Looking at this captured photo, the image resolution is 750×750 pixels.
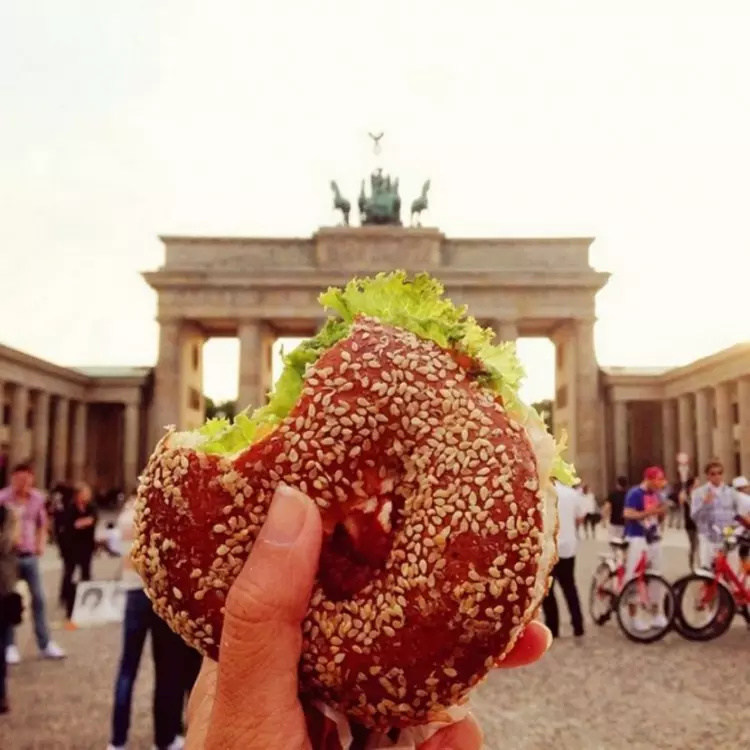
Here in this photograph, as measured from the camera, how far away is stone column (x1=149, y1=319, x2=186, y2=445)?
45.8 meters

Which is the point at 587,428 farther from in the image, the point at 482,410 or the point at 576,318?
the point at 482,410

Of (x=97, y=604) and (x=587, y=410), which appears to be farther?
(x=587, y=410)

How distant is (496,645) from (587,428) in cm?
4423

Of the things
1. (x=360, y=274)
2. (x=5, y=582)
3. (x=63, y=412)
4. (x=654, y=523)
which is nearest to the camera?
(x=5, y=582)

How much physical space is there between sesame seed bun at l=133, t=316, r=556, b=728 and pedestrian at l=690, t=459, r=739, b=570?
982cm

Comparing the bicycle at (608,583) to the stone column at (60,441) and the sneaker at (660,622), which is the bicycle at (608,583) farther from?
the stone column at (60,441)

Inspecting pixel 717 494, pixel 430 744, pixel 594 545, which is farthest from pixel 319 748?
pixel 594 545

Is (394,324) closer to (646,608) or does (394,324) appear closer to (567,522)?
(567,522)

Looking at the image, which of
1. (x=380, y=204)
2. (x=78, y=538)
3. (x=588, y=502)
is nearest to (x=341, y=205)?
(x=380, y=204)

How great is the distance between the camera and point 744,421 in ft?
131

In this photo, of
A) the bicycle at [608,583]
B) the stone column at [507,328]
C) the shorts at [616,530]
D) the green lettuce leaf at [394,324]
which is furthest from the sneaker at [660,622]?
the stone column at [507,328]

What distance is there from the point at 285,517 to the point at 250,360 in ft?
144

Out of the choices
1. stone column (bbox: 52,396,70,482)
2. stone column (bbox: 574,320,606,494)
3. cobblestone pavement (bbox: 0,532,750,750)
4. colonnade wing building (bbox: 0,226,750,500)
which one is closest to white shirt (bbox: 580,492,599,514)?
cobblestone pavement (bbox: 0,532,750,750)

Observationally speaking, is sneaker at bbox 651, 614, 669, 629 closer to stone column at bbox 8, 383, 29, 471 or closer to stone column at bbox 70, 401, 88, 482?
stone column at bbox 8, 383, 29, 471
